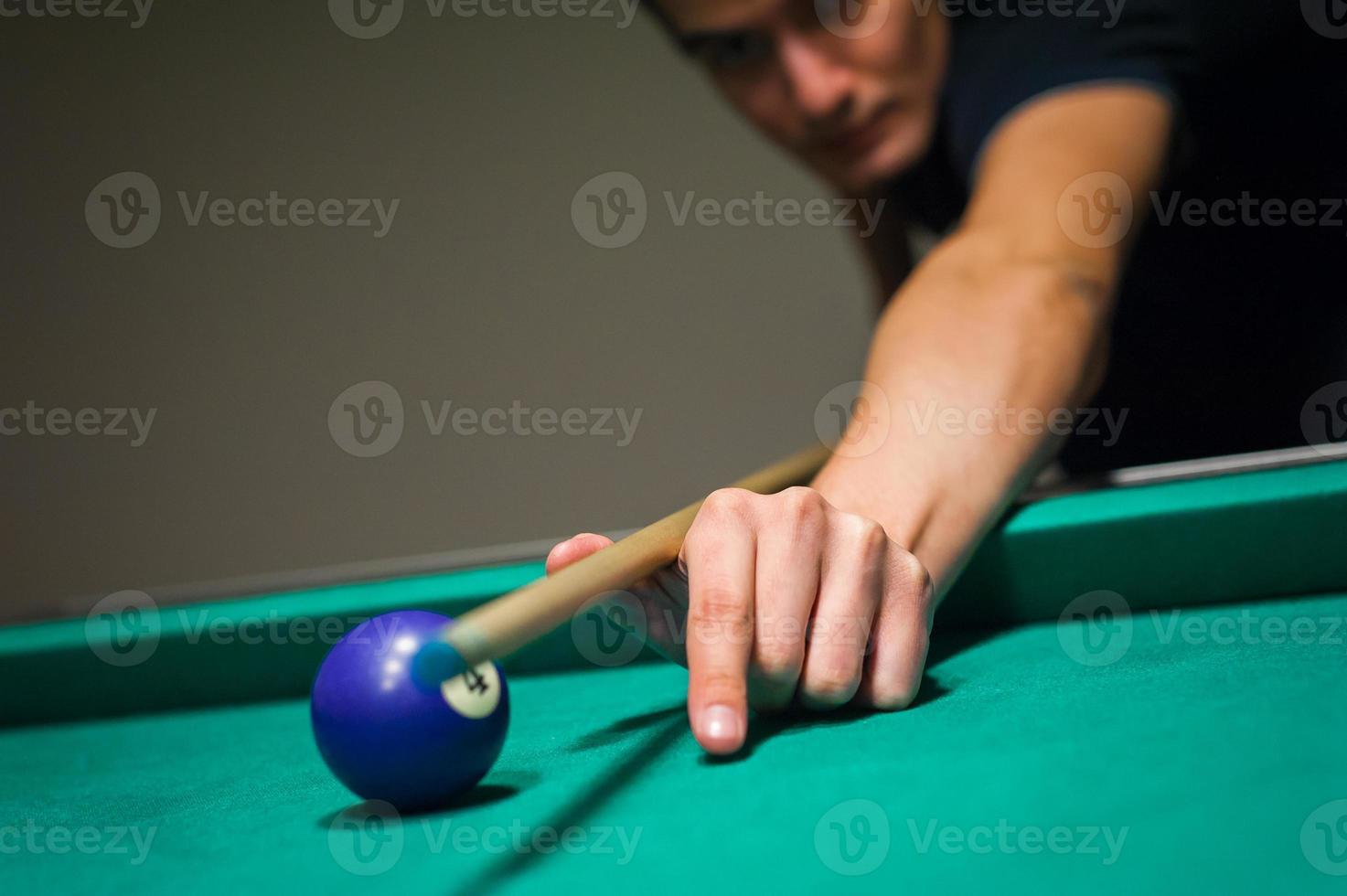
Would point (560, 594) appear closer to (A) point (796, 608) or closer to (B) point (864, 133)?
(A) point (796, 608)

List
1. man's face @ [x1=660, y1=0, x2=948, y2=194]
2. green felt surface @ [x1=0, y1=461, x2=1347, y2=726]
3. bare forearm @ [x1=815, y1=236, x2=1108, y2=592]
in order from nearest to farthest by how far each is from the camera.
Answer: bare forearm @ [x1=815, y1=236, x2=1108, y2=592]
green felt surface @ [x1=0, y1=461, x2=1347, y2=726]
man's face @ [x1=660, y1=0, x2=948, y2=194]

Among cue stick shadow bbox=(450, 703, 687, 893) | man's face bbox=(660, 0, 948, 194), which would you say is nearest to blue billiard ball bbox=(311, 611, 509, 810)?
cue stick shadow bbox=(450, 703, 687, 893)

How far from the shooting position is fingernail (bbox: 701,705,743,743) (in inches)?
43.2

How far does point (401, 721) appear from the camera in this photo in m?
1.04

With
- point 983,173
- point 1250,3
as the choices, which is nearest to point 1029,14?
point 1250,3

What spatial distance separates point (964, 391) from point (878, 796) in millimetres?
821

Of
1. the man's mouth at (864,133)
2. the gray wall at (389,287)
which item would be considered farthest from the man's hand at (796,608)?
the gray wall at (389,287)

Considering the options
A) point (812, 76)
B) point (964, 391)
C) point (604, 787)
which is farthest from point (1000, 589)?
point (812, 76)

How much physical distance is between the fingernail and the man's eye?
3020 millimetres

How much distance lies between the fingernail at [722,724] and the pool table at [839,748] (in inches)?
1.2

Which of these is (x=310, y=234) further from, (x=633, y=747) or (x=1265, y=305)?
(x=633, y=747)

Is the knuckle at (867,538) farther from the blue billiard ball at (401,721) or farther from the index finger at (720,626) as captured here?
the blue billiard ball at (401,721)

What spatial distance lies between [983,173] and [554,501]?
310 centimetres

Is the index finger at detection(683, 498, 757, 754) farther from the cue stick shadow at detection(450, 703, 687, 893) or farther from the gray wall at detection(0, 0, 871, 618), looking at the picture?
the gray wall at detection(0, 0, 871, 618)
